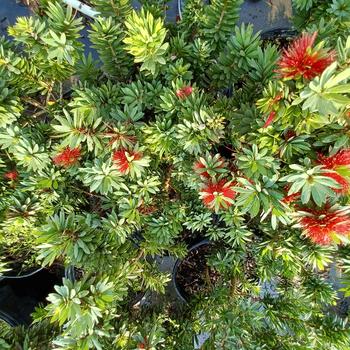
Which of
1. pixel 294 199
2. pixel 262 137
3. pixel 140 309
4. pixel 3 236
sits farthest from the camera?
pixel 140 309

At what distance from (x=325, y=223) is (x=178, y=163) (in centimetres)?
61

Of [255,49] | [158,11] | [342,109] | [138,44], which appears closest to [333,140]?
[342,109]

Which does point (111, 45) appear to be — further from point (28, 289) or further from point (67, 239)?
point (28, 289)

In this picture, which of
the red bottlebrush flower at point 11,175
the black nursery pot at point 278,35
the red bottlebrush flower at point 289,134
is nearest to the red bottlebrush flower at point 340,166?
the red bottlebrush flower at point 289,134

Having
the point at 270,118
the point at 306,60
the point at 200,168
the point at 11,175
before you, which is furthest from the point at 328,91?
the point at 11,175

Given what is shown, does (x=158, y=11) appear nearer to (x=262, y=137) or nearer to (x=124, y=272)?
(x=262, y=137)

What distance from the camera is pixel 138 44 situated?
1.15 metres

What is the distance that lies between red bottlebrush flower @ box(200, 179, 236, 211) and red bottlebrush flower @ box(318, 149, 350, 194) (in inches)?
13.0

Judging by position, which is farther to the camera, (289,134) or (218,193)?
(218,193)

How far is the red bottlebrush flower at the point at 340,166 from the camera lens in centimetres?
100

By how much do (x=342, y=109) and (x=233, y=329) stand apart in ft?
3.61

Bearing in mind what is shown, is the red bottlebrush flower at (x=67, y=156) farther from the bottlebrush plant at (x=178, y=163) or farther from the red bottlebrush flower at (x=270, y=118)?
the red bottlebrush flower at (x=270, y=118)

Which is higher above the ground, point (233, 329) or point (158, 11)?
point (158, 11)

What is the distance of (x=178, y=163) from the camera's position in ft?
4.85
